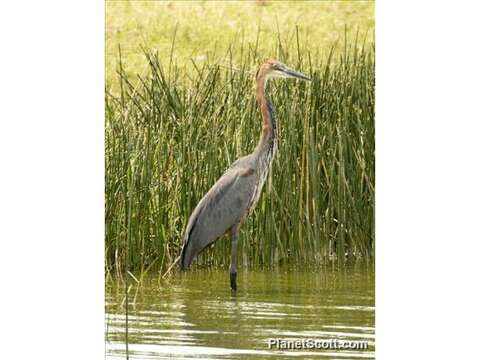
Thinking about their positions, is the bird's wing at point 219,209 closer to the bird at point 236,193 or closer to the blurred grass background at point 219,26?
the bird at point 236,193

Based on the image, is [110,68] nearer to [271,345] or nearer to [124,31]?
[124,31]

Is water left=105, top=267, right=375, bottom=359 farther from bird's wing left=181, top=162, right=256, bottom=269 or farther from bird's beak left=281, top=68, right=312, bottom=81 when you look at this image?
bird's beak left=281, top=68, right=312, bottom=81

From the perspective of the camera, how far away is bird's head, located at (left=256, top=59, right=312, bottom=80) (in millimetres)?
6879

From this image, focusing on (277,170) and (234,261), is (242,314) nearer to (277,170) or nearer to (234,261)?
(234,261)

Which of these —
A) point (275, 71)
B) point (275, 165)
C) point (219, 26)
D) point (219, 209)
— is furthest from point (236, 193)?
point (219, 26)

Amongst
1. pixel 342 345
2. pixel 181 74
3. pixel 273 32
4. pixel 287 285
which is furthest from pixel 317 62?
pixel 342 345

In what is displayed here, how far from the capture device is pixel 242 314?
6.33 metres

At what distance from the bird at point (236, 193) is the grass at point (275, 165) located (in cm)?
7

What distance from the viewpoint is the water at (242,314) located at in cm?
613

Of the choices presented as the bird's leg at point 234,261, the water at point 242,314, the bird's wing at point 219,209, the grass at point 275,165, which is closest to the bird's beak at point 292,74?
the grass at point 275,165

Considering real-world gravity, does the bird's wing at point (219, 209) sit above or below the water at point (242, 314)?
above

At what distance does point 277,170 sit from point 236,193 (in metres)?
0.30

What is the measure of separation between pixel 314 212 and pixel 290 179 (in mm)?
234

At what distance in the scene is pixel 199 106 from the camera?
23.4 feet
